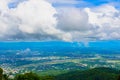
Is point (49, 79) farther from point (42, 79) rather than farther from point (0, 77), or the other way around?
point (0, 77)

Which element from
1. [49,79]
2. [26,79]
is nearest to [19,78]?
[26,79]

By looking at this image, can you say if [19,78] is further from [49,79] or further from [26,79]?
[49,79]

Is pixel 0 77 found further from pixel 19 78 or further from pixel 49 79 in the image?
pixel 49 79

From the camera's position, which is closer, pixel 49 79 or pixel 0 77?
pixel 0 77

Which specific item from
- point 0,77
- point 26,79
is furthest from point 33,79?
point 0,77

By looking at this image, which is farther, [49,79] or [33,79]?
[49,79]

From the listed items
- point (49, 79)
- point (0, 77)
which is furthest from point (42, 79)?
point (0, 77)

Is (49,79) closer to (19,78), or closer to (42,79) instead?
(42,79)
